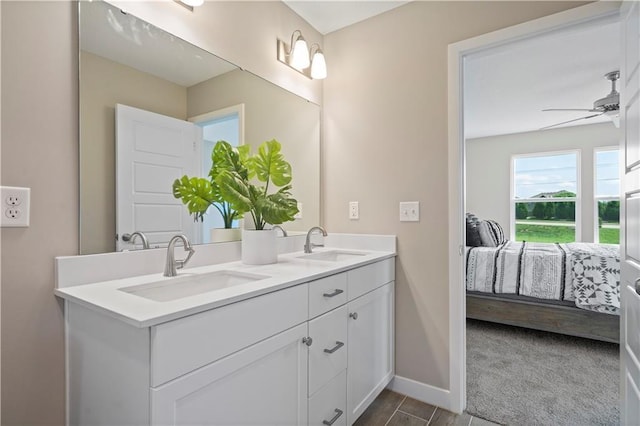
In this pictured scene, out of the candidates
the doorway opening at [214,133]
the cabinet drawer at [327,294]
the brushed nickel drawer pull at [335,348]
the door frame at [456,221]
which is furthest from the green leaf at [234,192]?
the door frame at [456,221]

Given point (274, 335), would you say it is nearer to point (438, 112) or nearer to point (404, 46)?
point (438, 112)

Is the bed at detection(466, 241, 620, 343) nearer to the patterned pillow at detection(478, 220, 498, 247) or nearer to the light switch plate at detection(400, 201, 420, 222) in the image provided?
the patterned pillow at detection(478, 220, 498, 247)

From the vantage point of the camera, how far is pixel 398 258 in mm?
2023

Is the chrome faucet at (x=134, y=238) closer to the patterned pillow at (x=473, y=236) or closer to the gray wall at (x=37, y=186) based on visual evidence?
the gray wall at (x=37, y=186)

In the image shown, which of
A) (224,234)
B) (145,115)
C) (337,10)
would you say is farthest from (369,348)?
(337,10)

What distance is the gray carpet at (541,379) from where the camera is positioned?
178 cm

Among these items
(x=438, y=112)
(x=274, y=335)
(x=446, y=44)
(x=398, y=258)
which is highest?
(x=446, y=44)

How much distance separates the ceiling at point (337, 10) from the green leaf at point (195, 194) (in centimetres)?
125

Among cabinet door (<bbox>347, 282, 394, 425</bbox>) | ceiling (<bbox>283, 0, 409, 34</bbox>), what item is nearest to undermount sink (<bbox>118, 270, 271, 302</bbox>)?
cabinet door (<bbox>347, 282, 394, 425</bbox>)

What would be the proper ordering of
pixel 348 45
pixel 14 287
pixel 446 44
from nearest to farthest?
pixel 14 287 → pixel 446 44 → pixel 348 45

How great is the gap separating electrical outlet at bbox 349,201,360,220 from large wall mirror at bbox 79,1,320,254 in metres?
0.75

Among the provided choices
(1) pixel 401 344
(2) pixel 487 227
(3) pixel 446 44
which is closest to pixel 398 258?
(1) pixel 401 344

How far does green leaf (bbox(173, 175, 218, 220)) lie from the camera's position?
147cm

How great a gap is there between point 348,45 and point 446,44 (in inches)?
25.9
